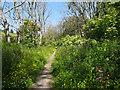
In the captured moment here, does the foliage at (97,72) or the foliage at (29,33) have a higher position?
the foliage at (29,33)

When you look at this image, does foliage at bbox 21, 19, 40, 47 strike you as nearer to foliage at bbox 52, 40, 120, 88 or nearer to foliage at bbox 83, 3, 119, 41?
foliage at bbox 83, 3, 119, 41

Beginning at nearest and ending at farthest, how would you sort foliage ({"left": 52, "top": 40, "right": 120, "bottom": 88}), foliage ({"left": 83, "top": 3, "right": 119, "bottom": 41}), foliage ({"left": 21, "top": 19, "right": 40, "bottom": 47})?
foliage ({"left": 52, "top": 40, "right": 120, "bottom": 88}), foliage ({"left": 83, "top": 3, "right": 119, "bottom": 41}), foliage ({"left": 21, "top": 19, "right": 40, "bottom": 47})

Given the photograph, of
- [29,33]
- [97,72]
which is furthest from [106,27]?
[29,33]

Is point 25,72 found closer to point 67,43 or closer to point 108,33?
point 67,43

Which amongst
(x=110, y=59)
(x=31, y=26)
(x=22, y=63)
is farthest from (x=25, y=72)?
(x=31, y=26)

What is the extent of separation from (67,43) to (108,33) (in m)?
2.60

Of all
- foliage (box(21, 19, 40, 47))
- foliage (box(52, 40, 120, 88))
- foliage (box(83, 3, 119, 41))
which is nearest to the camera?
foliage (box(52, 40, 120, 88))

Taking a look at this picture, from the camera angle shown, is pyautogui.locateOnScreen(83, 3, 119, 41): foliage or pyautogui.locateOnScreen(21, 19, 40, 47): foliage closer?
pyautogui.locateOnScreen(83, 3, 119, 41): foliage

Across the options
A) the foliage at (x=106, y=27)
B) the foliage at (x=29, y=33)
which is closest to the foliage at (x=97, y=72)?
the foliage at (x=106, y=27)

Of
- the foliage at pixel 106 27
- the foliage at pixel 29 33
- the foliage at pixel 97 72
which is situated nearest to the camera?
the foliage at pixel 97 72

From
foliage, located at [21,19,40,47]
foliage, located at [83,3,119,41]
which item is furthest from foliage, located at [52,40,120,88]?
foliage, located at [21,19,40,47]

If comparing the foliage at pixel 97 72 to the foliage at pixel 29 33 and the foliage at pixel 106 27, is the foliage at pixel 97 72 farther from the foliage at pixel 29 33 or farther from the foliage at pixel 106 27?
the foliage at pixel 29 33

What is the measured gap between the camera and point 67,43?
7.24 metres

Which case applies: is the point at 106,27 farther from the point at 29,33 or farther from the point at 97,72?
the point at 29,33
